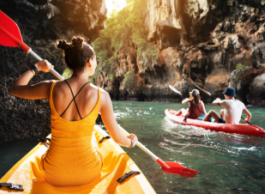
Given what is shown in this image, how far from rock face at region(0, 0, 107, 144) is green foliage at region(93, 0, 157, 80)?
1792 centimetres

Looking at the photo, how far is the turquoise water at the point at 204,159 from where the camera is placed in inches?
84.8

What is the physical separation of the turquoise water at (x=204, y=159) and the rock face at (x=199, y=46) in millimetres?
12769

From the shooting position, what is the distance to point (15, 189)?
1.20 meters

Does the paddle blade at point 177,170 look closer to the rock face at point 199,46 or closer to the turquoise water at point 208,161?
the turquoise water at point 208,161

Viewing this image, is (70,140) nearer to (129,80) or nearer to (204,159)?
(204,159)

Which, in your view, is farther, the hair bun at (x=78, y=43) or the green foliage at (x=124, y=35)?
the green foliage at (x=124, y=35)

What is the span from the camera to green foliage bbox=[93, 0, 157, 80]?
25.5m

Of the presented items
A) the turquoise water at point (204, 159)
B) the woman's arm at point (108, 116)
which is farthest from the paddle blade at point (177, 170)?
the woman's arm at point (108, 116)

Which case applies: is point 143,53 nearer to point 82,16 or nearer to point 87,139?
point 82,16

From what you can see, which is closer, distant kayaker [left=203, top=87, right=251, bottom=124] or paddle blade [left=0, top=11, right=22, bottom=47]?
paddle blade [left=0, top=11, right=22, bottom=47]

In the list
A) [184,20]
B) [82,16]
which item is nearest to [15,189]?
[82,16]

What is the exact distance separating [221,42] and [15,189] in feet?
65.5

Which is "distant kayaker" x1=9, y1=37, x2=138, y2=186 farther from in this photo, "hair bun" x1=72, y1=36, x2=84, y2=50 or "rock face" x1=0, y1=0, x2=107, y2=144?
"rock face" x1=0, y1=0, x2=107, y2=144

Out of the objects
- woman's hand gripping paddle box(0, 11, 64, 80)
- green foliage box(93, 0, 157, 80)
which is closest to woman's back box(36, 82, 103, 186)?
woman's hand gripping paddle box(0, 11, 64, 80)
